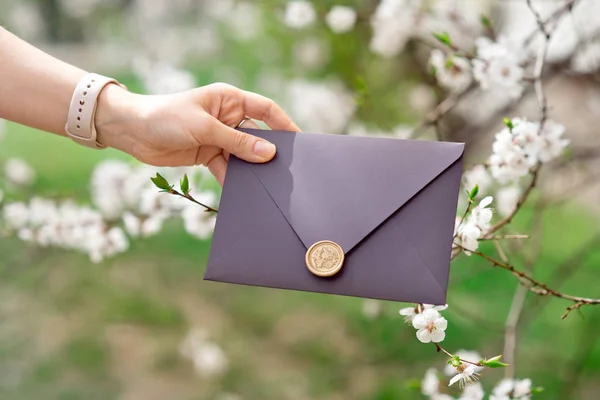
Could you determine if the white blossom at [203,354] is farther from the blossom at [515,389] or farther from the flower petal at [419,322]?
the flower petal at [419,322]

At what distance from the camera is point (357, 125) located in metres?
2.48

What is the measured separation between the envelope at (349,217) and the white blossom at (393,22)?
93 centimetres

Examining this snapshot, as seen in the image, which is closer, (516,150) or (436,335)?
(436,335)

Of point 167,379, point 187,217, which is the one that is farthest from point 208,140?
point 167,379

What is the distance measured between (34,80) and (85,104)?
95mm

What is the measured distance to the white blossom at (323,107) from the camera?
2.29m

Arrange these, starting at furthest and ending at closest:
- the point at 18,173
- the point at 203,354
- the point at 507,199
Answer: the point at 18,173 → the point at 203,354 → the point at 507,199

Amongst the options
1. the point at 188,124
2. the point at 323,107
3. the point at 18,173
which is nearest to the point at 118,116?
the point at 188,124

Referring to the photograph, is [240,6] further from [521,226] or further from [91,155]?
[521,226]

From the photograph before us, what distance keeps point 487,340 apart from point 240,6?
1736mm

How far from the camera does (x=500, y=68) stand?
1191mm

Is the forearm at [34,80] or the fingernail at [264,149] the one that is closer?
the fingernail at [264,149]

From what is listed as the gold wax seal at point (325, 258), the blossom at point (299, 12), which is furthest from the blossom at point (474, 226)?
the blossom at point (299, 12)

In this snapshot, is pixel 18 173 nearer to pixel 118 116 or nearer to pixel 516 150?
pixel 118 116
